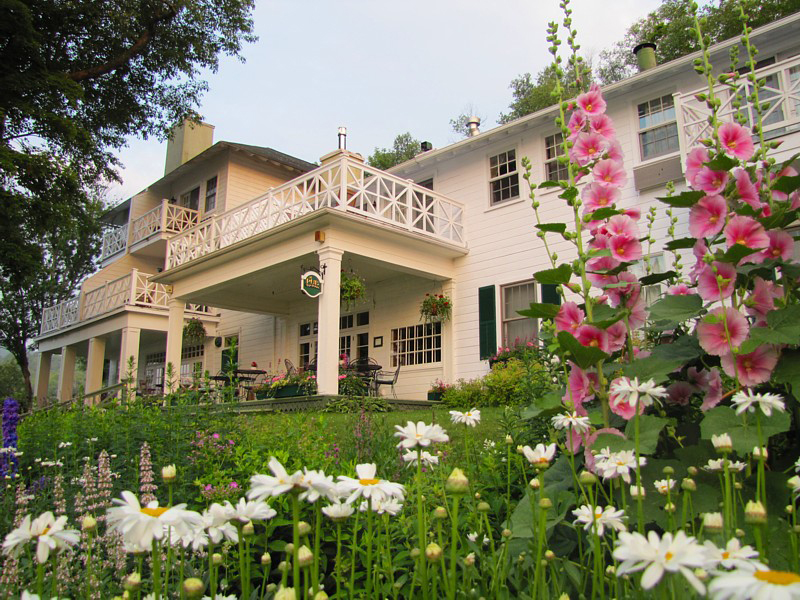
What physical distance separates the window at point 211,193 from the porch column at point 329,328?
9660 millimetres

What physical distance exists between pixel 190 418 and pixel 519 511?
3295 mm

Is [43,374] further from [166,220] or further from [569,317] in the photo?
[569,317]

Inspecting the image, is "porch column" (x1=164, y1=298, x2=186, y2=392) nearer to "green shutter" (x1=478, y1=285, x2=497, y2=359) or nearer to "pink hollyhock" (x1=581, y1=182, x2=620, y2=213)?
"green shutter" (x1=478, y1=285, x2=497, y2=359)

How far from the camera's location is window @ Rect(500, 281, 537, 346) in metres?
12.0

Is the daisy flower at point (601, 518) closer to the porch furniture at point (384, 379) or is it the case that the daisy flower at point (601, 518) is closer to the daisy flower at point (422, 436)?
the daisy flower at point (422, 436)

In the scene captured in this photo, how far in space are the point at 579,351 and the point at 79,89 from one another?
13.3 meters

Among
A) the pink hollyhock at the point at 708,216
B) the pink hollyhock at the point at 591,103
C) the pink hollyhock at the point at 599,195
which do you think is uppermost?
the pink hollyhock at the point at 591,103

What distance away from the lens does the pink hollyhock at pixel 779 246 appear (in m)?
2.03

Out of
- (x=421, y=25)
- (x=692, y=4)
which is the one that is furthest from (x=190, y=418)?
(x=421, y=25)

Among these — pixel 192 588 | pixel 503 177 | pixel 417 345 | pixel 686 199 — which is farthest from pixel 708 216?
pixel 417 345

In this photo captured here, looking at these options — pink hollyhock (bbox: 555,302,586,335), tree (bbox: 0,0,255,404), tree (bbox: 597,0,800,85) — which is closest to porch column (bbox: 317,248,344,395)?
tree (bbox: 0,0,255,404)

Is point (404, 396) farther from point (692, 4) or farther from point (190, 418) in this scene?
point (692, 4)

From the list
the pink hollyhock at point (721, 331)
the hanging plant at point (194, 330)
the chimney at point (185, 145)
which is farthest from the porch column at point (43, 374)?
the pink hollyhock at point (721, 331)

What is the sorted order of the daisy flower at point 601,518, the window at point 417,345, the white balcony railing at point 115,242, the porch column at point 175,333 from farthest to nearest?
the white balcony railing at point 115,242 → the porch column at point 175,333 → the window at point 417,345 → the daisy flower at point 601,518
